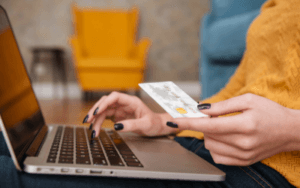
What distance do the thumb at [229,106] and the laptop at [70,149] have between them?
10 centimetres

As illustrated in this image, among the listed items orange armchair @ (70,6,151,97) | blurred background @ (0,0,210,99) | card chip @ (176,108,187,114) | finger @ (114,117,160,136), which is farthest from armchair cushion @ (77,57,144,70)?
card chip @ (176,108,187,114)

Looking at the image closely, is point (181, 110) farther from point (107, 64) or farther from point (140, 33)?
point (140, 33)

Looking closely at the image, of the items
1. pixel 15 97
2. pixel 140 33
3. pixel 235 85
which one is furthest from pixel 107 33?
pixel 15 97

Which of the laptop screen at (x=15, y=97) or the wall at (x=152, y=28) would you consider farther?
the wall at (x=152, y=28)

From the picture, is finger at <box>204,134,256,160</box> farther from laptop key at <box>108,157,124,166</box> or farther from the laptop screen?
the laptop screen

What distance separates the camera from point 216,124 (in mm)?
319

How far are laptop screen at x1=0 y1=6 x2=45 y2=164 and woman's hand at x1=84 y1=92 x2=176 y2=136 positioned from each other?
4.9 inches

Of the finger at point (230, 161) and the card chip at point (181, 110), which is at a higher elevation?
the card chip at point (181, 110)

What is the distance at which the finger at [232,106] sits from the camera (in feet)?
1.09

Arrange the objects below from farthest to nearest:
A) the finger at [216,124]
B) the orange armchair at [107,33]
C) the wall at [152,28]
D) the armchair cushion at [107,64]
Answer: the wall at [152,28], the orange armchair at [107,33], the armchair cushion at [107,64], the finger at [216,124]

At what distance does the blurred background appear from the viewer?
3.44 meters

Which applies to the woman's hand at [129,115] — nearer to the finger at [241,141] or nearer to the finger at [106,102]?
the finger at [106,102]

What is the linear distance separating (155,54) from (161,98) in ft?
11.5

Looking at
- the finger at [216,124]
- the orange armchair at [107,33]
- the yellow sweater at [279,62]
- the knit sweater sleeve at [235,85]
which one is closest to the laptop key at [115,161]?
the finger at [216,124]
